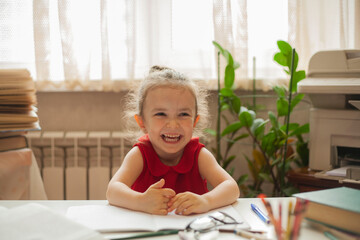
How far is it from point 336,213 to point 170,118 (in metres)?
0.54

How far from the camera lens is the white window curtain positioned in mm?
2057

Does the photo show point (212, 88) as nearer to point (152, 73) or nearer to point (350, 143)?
point (350, 143)

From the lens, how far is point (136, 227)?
79cm

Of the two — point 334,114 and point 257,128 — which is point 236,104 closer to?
point 257,128

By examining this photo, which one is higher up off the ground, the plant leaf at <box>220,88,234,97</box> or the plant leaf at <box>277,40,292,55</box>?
the plant leaf at <box>277,40,292,55</box>

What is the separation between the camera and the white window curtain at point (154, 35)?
81.0 inches

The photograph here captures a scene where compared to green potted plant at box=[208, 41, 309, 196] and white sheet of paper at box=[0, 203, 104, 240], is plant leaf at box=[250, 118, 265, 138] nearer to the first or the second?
green potted plant at box=[208, 41, 309, 196]

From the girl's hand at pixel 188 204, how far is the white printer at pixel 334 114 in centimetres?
82

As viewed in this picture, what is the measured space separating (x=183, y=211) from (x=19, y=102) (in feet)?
2.92

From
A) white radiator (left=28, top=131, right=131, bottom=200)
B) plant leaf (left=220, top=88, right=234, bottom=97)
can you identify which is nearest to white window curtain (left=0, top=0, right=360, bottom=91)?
plant leaf (left=220, top=88, right=234, bottom=97)

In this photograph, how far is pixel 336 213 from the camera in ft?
2.46

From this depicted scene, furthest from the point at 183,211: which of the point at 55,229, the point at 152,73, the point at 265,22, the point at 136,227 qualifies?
the point at 265,22

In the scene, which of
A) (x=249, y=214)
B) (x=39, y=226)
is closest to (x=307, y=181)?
(x=249, y=214)

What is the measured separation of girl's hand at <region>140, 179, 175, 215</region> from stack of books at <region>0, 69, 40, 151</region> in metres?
0.75
